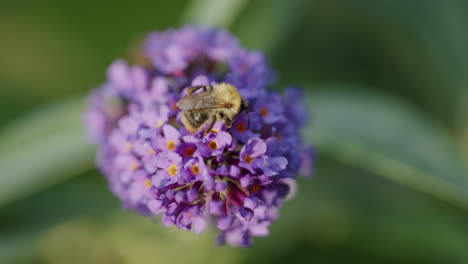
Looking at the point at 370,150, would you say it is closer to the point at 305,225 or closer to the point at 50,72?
the point at 305,225

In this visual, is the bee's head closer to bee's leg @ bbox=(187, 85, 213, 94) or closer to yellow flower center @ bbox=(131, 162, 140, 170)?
bee's leg @ bbox=(187, 85, 213, 94)

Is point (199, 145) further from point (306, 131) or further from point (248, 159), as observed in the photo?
point (306, 131)

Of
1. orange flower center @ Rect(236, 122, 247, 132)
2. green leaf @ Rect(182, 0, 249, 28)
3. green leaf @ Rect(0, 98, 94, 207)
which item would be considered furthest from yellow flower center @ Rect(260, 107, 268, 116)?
green leaf @ Rect(0, 98, 94, 207)

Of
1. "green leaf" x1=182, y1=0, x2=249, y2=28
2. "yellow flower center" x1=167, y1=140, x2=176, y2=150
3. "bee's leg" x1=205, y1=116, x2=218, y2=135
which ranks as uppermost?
"green leaf" x1=182, y1=0, x2=249, y2=28

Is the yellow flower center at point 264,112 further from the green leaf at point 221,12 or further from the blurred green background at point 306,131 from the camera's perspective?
the green leaf at point 221,12

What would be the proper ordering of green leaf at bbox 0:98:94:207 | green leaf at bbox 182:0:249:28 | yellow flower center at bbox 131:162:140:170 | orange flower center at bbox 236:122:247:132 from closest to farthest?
orange flower center at bbox 236:122:247:132, yellow flower center at bbox 131:162:140:170, green leaf at bbox 0:98:94:207, green leaf at bbox 182:0:249:28

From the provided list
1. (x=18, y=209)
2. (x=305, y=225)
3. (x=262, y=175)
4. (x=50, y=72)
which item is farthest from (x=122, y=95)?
(x=50, y=72)
